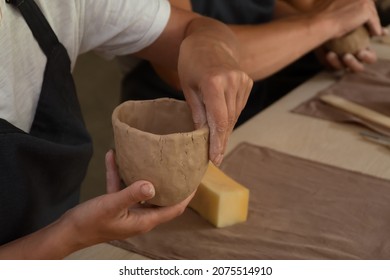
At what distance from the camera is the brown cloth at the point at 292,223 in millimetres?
772

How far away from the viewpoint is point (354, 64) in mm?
1310

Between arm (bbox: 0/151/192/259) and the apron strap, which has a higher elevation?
the apron strap

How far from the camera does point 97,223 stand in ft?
2.26

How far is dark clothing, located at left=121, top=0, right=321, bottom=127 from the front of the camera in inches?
56.1

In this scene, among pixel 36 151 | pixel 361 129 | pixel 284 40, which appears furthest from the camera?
pixel 284 40

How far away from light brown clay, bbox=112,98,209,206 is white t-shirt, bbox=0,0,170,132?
216mm

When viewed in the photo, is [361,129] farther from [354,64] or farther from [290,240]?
[290,240]

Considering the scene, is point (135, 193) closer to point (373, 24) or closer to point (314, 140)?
point (314, 140)

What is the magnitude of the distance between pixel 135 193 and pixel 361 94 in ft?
2.26

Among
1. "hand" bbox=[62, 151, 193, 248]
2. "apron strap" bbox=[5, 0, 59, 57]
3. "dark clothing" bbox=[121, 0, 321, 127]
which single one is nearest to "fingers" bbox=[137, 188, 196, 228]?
"hand" bbox=[62, 151, 193, 248]

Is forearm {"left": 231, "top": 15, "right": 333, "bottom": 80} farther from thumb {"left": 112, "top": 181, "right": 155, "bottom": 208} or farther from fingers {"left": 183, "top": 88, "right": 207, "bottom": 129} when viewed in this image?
thumb {"left": 112, "top": 181, "right": 155, "bottom": 208}

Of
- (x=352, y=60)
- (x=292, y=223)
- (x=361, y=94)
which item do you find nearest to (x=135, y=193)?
(x=292, y=223)

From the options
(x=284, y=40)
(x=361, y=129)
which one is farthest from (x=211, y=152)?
(x=284, y=40)

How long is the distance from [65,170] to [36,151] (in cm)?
10
